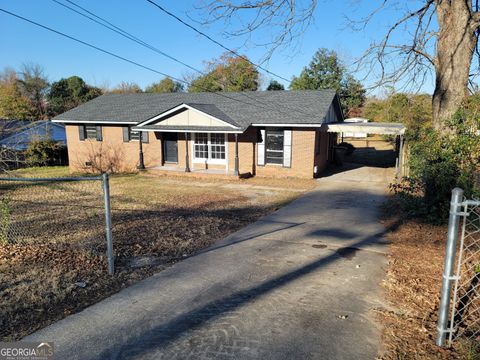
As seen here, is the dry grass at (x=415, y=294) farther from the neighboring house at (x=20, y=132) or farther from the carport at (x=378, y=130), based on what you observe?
the carport at (x=378, y=130)

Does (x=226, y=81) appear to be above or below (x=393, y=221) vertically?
above

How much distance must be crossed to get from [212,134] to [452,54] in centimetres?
1233

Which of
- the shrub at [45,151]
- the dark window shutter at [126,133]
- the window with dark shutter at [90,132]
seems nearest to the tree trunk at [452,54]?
the dark window shutter at [126,133]

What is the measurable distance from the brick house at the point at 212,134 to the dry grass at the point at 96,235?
2.72 m

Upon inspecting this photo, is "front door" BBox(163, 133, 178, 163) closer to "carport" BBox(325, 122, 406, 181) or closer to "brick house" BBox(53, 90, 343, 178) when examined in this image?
"brick house" BBox(53, 90, 343, 178)

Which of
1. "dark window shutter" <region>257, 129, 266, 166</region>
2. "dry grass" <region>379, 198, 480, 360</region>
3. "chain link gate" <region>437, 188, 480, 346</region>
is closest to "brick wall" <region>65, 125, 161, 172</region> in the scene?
"dark window shutter" <region>257, 129, 266, 166</region>

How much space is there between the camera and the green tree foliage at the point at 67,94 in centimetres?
4438

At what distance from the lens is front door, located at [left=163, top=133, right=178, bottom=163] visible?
62.7 feet

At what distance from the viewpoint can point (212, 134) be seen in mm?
17828

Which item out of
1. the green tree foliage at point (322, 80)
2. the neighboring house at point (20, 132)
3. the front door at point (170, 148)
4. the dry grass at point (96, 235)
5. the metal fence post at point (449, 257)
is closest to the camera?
the metal fence post at point (449, 257)

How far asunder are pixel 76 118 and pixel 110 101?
11.2 feet

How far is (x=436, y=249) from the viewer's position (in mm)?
5992

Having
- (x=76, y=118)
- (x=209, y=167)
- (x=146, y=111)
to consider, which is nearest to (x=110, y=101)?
(x=76, y=118)

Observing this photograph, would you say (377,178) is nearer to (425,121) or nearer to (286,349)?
(425,121)
